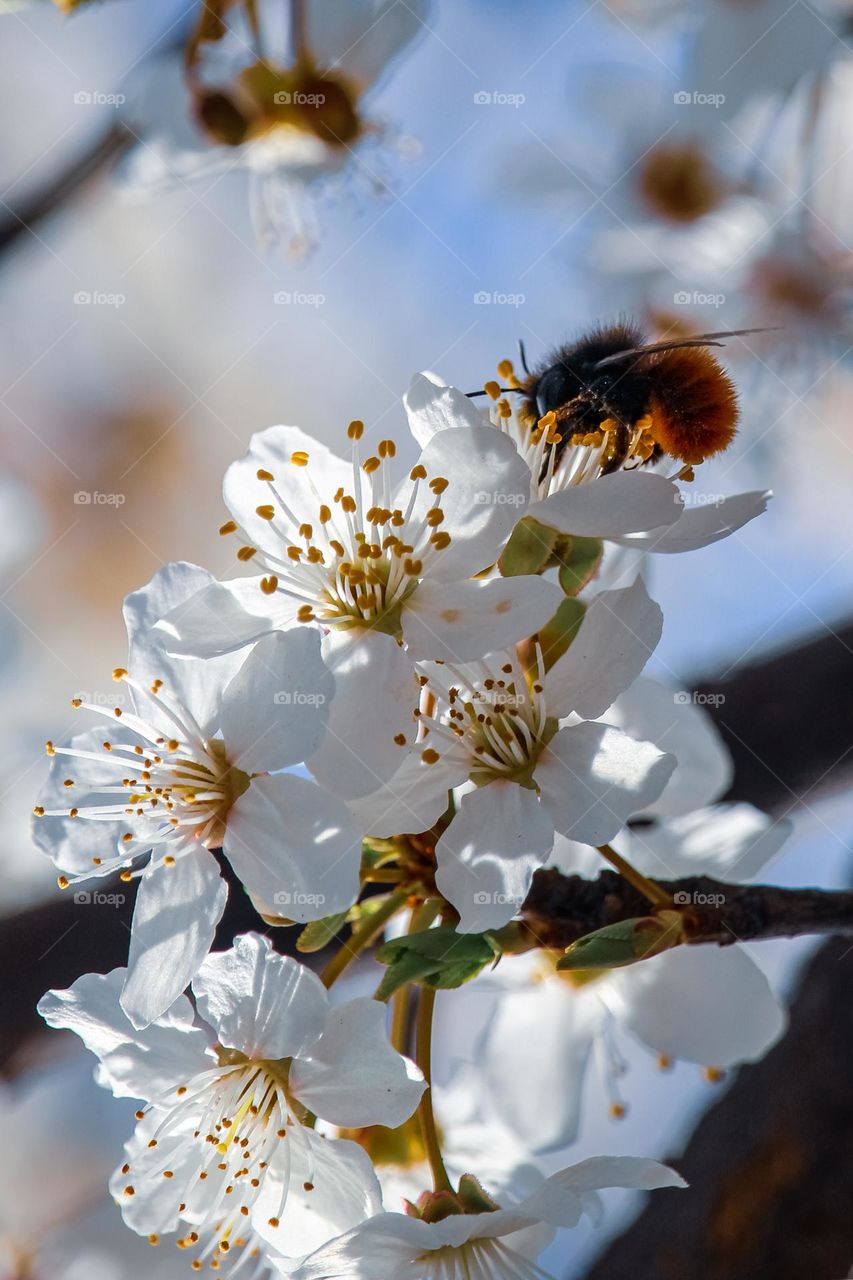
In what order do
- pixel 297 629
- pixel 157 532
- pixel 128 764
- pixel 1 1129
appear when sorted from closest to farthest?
1. pixel 297 629
2. pixel 128 764
3. pixel 1 1129
4. pixel 157 532

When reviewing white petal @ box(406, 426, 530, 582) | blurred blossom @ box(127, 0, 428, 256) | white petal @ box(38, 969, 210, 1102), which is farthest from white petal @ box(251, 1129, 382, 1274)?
blurred blossom @ box(127, 0, 428, 256)

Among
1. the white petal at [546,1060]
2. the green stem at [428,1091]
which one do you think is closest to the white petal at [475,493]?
the green stem at [428,1091]

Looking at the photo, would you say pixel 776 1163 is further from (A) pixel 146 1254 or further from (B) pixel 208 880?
(A) pixel 146 1254

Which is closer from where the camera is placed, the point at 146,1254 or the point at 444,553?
the point at 444,553

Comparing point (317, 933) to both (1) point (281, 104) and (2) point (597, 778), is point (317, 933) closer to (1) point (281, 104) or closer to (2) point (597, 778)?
(2) point (597, 778)

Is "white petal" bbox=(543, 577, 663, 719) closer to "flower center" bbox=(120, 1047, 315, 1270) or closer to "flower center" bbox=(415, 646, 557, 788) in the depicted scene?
"flower center" bbox=(415, 646, 557, 788)

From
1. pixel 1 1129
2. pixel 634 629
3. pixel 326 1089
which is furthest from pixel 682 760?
pixel 1 1129

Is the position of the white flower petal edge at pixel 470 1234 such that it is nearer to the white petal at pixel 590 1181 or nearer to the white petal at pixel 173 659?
the white petal at pixel 590 1181

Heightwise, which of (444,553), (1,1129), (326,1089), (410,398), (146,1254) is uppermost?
(410,398)
